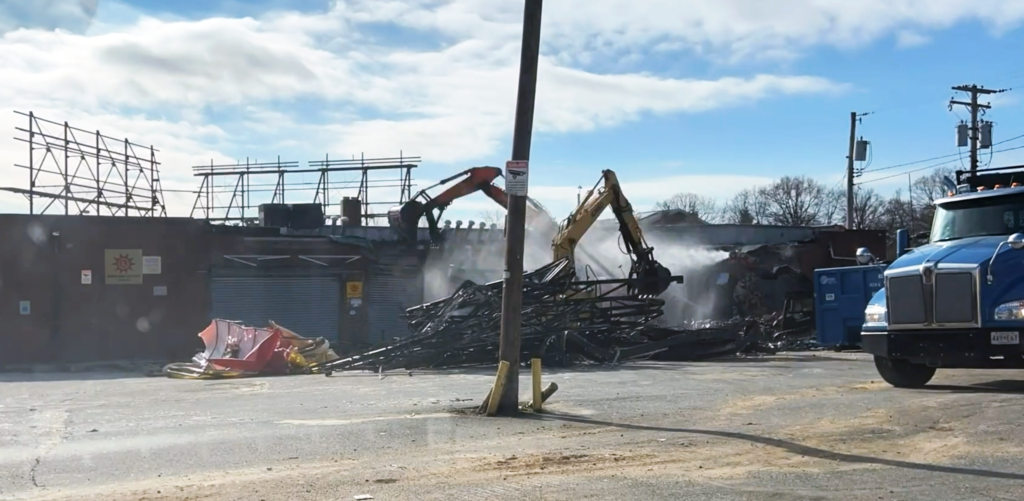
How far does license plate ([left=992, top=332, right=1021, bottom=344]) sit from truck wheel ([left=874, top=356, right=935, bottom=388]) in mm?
1840

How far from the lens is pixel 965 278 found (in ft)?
42.4

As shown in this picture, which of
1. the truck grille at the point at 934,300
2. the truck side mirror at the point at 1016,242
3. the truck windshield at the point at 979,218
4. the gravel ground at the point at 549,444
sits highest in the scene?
the truck windshield at the point at 979,218

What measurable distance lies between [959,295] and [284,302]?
899 inches

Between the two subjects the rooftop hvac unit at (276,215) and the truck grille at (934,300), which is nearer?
the truck grille at (934,300)

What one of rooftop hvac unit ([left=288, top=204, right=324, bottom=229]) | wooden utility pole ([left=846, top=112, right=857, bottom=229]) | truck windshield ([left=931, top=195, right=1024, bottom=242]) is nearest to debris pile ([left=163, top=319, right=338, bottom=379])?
truck windshield ([left=931, top=195, right=1024, bottom=242])

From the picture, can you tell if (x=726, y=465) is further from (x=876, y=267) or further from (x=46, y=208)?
(x=46, y=208)

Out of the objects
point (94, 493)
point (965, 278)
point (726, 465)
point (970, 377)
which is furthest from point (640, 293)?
point (94, 493)

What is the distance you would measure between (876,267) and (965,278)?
30.7 ft

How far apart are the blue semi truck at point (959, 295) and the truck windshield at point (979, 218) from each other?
13mm

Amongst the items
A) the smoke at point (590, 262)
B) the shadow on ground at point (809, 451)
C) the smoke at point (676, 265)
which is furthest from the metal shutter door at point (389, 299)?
the shadow on ground at point (809, 451)

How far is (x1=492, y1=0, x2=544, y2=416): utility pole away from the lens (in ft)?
40.8

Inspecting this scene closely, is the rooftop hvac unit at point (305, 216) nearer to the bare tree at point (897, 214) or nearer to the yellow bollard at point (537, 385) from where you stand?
the yellow bollard at point (537, 385)

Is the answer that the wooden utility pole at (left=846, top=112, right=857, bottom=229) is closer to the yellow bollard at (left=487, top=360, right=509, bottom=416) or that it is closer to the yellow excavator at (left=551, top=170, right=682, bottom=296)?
the yellow excavator at (left=551, top=170, right=682, bottom=296)

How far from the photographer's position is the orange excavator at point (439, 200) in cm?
3184
